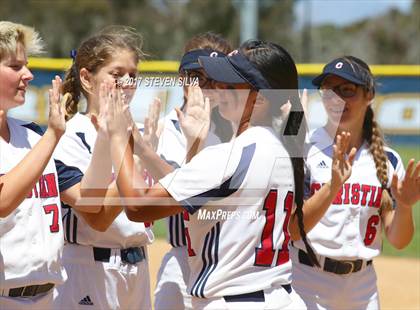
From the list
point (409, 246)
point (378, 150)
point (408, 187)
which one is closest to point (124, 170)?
point (408, 187)

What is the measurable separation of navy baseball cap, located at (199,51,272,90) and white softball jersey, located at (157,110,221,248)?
3.23ft

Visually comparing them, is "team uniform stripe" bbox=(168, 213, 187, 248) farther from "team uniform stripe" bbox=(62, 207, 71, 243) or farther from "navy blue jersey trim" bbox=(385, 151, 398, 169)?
"navy blue jersey trim" bbox=(385, 151, 398, 169)

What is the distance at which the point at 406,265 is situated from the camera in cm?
968

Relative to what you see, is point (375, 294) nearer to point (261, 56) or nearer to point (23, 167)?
point (261, 56)

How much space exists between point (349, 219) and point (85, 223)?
5.10 ft

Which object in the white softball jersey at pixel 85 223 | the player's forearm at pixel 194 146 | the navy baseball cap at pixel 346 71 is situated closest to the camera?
the player's forearm at pixel 194 146

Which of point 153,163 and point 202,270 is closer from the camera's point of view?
point 202,270

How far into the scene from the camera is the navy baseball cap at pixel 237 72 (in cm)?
355

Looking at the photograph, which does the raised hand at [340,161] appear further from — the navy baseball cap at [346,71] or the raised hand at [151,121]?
the raised hand at [151,121]

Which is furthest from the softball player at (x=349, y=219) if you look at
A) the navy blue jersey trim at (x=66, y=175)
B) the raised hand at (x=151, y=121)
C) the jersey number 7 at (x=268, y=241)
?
the navy blue jersey trim at (x=66, y=175)

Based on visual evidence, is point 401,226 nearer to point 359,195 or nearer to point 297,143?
point 359,195

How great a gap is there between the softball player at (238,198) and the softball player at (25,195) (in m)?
0.37

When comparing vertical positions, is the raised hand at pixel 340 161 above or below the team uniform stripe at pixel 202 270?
above

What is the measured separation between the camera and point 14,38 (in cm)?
370
